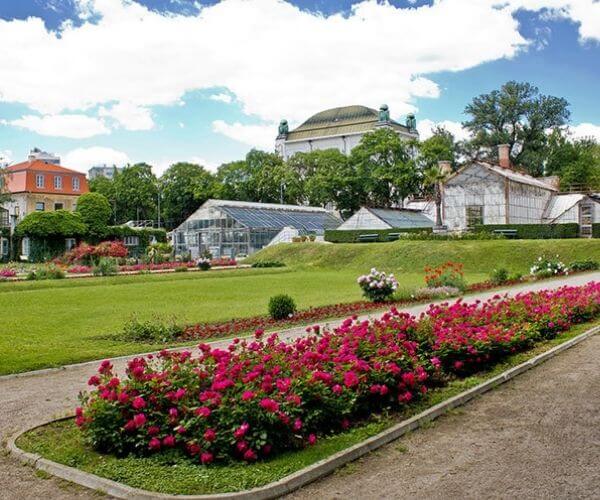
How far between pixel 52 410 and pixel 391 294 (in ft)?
41.8

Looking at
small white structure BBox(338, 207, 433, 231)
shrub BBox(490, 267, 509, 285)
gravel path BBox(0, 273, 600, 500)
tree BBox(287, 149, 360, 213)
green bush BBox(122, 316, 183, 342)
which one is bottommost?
gravel path BBox(0, 273, 600, 500)

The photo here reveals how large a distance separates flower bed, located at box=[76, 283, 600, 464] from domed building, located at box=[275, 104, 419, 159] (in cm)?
9973

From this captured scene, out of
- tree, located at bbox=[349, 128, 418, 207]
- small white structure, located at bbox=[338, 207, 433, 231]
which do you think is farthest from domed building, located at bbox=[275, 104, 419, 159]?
small white structure, located at bbox=[338, 207, 433, 231]

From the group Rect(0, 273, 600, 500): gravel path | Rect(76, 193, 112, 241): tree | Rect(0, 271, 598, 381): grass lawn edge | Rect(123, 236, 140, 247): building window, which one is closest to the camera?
Rect(0, 273, 600, 500): gravel path

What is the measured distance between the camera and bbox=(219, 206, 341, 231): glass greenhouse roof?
182 feet

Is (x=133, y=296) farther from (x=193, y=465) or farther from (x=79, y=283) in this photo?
(x=193, y=465)

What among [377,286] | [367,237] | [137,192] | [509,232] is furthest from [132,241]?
[377,286]

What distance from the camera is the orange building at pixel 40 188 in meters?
72.4

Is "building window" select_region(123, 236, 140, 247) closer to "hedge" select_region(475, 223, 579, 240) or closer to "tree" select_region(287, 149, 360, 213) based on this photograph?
"tree" select_region(287, 149, 360, 213)

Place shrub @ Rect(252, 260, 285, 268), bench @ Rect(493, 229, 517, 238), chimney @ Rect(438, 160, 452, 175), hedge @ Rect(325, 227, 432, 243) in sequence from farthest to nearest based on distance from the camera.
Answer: chimney @ Rect(438, 160, 452, 175) < hedge @ Rect(325, 227, 432, 243) < bench @ Rect(493, 229, 517, 238) < shrub @ Rect(252, 260, 285, 268)

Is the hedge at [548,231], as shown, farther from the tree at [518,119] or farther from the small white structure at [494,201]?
the tree at [518,119]

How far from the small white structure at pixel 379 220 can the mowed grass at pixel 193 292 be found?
875 cm

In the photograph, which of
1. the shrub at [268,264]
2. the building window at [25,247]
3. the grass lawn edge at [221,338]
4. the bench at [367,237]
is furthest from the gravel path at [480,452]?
the building window at [25,247]

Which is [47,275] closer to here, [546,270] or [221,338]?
[221,338]
